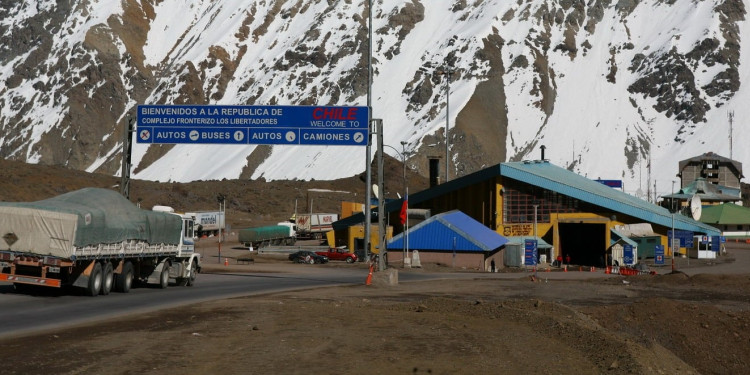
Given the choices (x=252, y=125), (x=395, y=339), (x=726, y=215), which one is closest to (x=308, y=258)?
(x=252, y=125)

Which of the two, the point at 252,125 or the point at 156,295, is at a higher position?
the point at 252,125

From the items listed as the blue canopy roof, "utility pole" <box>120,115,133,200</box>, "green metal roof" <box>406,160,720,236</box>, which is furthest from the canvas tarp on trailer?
"green metal roof" <box>406,160,720,236</box>

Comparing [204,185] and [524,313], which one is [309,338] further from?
[204,185]

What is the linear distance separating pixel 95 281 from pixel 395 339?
13818 millimetres

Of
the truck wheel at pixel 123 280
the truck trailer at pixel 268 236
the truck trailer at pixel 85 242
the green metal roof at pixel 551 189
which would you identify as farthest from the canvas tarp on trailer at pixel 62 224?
the truck trailer at pixel 268 236

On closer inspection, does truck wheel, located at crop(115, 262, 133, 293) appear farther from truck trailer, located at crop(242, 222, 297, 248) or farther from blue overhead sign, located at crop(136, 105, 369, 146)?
truck trailer, located at crop(242, 222, 297, 248)

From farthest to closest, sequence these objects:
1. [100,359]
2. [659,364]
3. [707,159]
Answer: [707,159]
[659,364]
[100,359]

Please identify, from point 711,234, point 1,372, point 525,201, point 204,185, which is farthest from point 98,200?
point 204,185

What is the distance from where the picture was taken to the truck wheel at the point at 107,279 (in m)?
31.4

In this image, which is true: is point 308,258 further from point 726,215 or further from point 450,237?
point 726,215

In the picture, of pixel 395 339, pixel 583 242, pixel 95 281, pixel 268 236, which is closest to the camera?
pixel 395 339

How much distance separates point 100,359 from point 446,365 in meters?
5.96

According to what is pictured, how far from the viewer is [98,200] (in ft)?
105

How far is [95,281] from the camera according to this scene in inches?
1209
